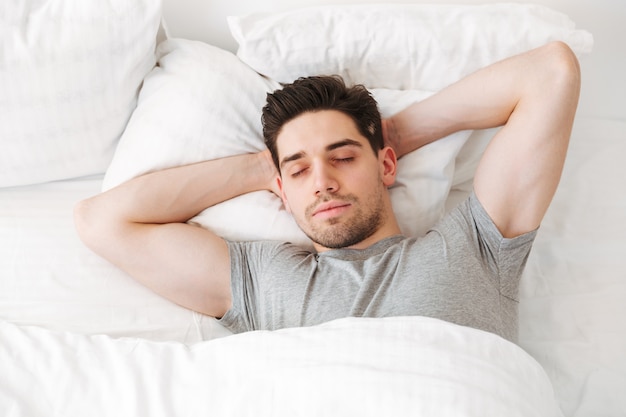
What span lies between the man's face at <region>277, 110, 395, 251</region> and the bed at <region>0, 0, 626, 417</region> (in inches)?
4.0

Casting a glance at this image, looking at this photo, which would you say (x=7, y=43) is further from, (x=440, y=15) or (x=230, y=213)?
(x=440, y=15)

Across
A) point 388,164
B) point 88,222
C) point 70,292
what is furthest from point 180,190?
point 388,164

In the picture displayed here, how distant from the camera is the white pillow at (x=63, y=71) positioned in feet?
4.33

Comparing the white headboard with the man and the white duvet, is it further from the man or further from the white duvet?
the white duvet

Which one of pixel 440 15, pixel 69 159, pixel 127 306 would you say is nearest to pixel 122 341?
pixel 127 306

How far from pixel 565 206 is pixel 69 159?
1181 millimetres

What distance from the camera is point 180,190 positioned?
1.33 m

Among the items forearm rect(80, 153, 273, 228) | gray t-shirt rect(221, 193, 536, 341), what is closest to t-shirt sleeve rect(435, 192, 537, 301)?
gray t-shirt rect(221, 193, 536, 341)

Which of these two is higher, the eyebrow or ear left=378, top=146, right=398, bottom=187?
the eyebrow

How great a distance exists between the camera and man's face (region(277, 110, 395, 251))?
1262mm

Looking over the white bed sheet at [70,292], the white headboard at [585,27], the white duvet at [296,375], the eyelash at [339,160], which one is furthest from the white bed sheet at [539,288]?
the eyelash at [339,160]

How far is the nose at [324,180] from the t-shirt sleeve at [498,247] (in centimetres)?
25

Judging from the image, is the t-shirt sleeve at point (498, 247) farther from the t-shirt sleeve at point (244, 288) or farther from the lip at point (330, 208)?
the t-shirt sleeve at point (244, 288)

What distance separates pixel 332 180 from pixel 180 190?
34 centimetres
